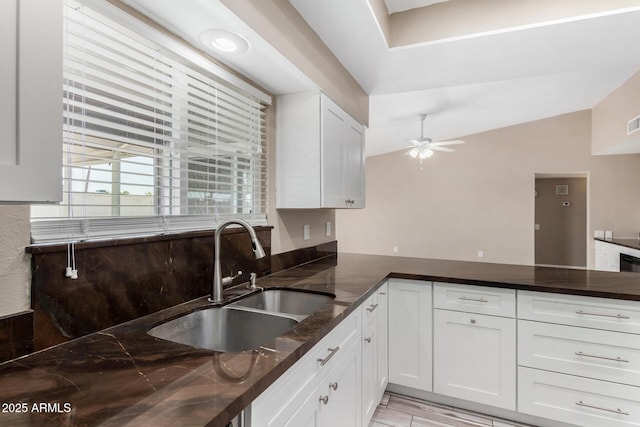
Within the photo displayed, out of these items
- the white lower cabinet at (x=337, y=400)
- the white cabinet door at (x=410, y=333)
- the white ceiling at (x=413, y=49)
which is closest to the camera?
the white lower cabinet at (x=337, y=400)

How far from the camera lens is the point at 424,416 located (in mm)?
2059

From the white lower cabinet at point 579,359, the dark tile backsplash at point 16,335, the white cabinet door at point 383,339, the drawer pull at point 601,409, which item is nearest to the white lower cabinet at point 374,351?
the white cabinet door at point 383,339

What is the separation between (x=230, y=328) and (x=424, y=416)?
1.45m

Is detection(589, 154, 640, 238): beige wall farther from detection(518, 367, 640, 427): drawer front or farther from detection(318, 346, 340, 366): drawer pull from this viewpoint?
detection(318, 346, 340, 366): drawer pull

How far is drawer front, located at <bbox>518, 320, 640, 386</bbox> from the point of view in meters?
1.72

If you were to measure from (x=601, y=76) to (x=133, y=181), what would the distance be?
5507mm

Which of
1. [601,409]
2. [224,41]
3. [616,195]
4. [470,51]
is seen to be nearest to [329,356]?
[224,41]

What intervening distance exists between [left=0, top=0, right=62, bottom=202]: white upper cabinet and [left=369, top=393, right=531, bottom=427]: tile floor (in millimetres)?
2093

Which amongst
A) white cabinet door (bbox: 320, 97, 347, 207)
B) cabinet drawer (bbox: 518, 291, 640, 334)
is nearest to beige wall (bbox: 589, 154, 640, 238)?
cabinet drawer (bbox: 518, 291, 640, 334)

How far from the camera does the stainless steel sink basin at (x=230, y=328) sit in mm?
1337

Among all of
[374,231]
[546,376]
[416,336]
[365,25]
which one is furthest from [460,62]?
[374,231]

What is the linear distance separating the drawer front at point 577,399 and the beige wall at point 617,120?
403 centimetres

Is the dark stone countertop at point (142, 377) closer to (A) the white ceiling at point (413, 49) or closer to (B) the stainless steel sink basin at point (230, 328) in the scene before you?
(B) the stainless steel sink basin at point (230, 328)

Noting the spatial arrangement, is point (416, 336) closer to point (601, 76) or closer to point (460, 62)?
point (460, 62)
